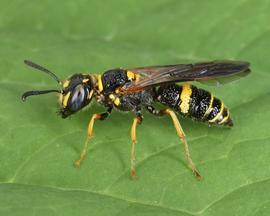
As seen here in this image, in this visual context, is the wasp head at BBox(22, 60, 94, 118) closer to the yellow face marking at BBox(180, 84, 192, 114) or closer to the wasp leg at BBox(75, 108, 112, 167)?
the wasp leg at BBox(75, 108, 112, 167)

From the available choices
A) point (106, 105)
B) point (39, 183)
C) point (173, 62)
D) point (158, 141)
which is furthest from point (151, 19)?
point (39, 183)

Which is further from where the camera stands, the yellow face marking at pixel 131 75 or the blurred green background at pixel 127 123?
the yellow face marking at pixel 131 75

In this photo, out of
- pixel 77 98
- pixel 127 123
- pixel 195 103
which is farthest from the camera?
pixel 127 123

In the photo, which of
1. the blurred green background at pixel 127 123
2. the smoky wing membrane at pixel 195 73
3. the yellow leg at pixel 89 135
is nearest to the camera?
the blurred green background at pixel 127 123

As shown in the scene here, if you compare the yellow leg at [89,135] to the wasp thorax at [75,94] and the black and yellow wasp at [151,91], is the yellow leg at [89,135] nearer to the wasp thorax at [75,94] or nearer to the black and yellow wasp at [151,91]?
the black and yellow wasp at [151,91]

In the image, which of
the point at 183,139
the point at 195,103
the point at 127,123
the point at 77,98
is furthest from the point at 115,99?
the point at 183,139

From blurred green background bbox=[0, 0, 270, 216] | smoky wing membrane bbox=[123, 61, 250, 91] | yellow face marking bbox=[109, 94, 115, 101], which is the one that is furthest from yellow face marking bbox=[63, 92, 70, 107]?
smoky wing membrane bbox=[123, 61, 250, 91]

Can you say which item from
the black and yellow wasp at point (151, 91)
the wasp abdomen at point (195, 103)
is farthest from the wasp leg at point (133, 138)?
the wasp abdomen at point (195, 103)

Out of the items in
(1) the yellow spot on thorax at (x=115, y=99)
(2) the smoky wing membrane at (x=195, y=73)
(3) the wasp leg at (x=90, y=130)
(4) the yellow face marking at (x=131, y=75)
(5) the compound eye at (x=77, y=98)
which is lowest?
(3) the wasp leg at (x=90, y=130)

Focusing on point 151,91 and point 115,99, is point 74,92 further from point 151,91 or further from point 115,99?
point 151,91
